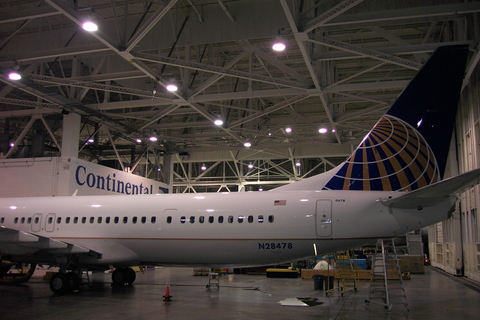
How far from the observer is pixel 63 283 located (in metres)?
14.2

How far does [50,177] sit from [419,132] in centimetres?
1804

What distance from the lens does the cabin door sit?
40.2ft

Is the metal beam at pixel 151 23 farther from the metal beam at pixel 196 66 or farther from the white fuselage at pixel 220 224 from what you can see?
the white fuselage at pixel 220 224

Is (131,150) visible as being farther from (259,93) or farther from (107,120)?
(259,93)

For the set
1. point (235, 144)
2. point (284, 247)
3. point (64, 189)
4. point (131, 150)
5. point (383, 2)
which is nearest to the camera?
point (284, 247)

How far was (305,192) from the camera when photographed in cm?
1318

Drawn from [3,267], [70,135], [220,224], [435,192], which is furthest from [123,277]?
[435,192]

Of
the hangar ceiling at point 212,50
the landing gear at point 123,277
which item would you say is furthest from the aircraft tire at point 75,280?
the hangar ceiling at point 212,50

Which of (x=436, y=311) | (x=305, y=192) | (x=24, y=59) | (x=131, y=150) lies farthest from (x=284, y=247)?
(x=131, y=150)

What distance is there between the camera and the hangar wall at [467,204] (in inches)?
653

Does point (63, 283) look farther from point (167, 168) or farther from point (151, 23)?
point (167, 168)

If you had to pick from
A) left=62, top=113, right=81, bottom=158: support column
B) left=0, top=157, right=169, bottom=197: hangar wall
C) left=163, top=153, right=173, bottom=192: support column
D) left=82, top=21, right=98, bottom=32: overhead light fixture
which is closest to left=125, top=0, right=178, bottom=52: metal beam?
left=82, top=21, right=98, bottom=32: overhead light fixture

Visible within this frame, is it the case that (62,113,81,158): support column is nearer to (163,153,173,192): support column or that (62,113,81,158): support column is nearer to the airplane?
Result: the airplane

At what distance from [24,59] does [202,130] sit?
17.9m
